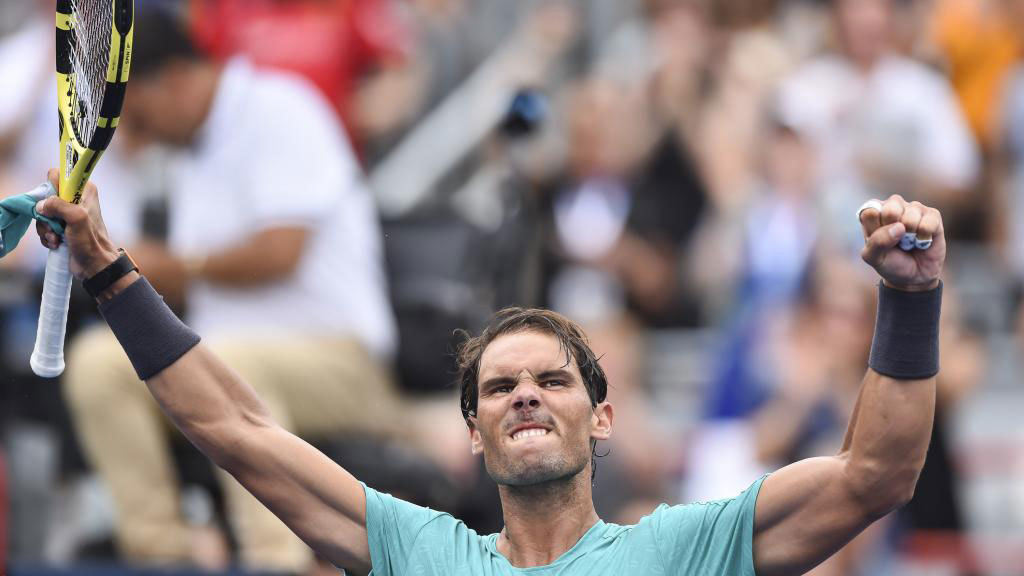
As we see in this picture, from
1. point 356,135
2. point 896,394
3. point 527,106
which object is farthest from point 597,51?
point 896,394

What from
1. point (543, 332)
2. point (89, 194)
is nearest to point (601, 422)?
point (543, 332)

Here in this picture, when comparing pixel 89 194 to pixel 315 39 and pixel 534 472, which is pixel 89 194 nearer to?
pixel 534 472

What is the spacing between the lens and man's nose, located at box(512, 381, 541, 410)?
13.8 feet

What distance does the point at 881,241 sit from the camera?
12.4 feet

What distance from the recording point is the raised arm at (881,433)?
12.6 feet

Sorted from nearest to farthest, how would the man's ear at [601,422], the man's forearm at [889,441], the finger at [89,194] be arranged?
the man's forearm at [889,441]
the finger at [89,194]
the man's ear at [601,422]

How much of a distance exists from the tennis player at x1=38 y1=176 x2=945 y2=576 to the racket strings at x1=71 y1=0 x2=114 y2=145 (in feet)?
0.64

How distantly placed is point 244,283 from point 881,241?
3691mm

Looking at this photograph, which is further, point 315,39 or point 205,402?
point 315,39

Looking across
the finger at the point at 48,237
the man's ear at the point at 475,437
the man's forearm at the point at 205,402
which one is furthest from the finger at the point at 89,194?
the man's ear at the point at 475,437

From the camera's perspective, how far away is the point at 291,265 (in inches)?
276

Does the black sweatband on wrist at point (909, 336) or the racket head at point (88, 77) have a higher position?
the racket head at point (88, 77)

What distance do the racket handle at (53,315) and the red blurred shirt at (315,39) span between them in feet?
13.8

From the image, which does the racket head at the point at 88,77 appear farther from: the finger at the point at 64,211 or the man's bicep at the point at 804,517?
the man's bicep at the point at 804,517
